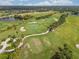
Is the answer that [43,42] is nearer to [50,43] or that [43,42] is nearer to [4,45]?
[50,43]

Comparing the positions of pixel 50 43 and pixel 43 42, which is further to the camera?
pixel 43 42

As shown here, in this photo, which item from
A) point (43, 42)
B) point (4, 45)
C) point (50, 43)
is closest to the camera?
point (4, 45)

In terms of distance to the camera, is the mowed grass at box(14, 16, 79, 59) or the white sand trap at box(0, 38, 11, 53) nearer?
the mowed grass at box(14, 16, 79, 59)

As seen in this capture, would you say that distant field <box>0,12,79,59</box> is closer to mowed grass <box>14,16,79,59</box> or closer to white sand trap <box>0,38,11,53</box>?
mowed grass <box>14,16,79,59</box>

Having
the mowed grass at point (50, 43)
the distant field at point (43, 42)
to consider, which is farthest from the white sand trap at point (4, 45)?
the mowed grass at point (50, 43)

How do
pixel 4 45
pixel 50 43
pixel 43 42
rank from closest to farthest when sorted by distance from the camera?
pixel 4 45 → pixel 50 43 → pixel 43 42

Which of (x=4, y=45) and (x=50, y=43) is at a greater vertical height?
(x=4, y=45)

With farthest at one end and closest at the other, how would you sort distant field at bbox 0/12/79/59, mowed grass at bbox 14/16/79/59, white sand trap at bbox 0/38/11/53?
1. white sand trap at bbox 0/38/11/53
2. mowed grass at bbox 14/16/79/59
3. distant field at bbox 0/12/79/59

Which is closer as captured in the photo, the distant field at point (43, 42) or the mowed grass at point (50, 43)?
the distant field at point (43, 42)

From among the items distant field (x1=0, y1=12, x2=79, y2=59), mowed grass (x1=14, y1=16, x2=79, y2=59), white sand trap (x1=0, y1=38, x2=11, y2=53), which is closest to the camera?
distant field (x1=0, y1=12, x2=79, y2=59)

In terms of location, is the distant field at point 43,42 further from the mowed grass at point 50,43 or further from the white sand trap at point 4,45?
the white sand trap at point 4,45

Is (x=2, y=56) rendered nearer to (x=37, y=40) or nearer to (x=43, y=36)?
(x=37, y=40)

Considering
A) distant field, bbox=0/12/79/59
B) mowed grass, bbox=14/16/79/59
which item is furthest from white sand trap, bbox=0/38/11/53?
mowed grass, bbox=14/16/79/59

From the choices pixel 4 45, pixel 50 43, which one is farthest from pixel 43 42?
pixel 4 45
